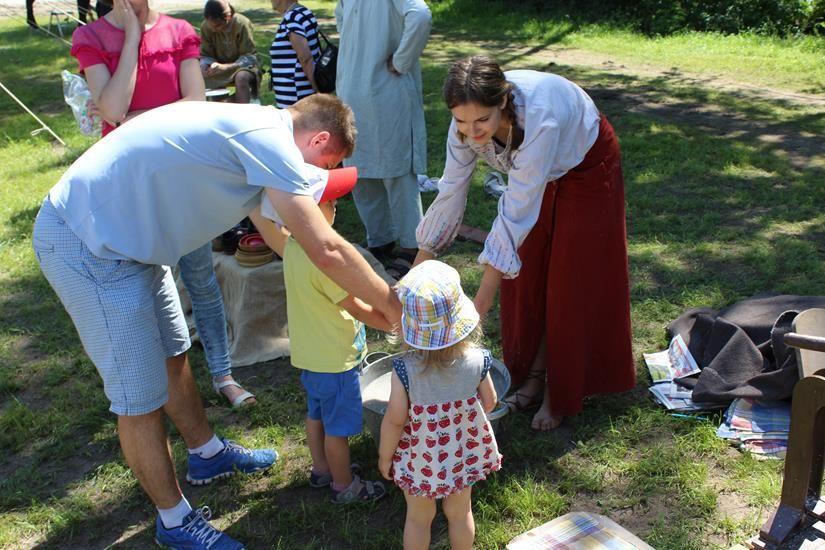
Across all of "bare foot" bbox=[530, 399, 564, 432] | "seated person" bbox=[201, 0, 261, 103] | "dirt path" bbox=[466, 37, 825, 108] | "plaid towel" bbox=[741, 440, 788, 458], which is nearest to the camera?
"plaid towel" bbox=[741, 440, 788, 458]

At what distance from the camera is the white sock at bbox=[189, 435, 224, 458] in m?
3.17

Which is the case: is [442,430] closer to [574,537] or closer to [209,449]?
[574,537]

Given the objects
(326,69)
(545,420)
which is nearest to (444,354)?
(545,420)

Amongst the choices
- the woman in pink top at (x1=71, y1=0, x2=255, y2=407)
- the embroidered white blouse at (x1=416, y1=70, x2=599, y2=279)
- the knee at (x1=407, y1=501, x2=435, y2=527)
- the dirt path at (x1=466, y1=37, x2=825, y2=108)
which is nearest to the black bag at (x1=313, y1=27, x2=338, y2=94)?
the woman in pink top at (x1=71, y1=0, x2=255, y2=407)

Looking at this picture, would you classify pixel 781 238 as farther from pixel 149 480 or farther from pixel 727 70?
pixel 727 70

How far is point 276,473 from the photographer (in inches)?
128

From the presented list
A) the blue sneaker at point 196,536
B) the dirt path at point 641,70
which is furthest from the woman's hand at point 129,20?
the dirt path at point 641,70

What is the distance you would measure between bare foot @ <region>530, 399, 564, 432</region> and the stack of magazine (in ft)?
1.63

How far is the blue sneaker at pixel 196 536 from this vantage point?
8.87ft

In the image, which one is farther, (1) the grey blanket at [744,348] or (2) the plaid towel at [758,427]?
(1) the grey blanket at [744,348]

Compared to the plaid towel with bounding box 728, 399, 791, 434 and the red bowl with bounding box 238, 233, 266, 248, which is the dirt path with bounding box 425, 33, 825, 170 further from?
the red bowl with bounding box 238, 233, 266, 248

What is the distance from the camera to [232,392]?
3.75 meters

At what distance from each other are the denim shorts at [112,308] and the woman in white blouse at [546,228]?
3.54 feet

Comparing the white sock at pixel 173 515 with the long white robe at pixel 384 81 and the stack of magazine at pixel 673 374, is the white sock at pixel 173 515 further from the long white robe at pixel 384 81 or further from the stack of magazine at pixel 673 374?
the long white robe at pixel 384 81
